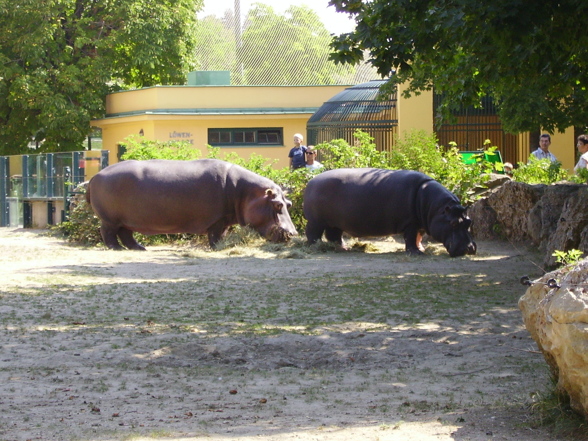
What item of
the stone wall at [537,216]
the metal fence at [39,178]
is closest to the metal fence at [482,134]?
the stone wall at [537,216]

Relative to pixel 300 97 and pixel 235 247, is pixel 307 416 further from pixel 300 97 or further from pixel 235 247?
pixel 300 97

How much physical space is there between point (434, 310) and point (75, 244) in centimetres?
1074

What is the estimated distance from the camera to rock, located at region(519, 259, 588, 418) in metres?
4.74

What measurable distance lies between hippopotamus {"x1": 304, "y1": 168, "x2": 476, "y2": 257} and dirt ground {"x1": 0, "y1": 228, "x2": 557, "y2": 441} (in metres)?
1.56

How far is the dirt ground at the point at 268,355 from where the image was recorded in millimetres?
5371

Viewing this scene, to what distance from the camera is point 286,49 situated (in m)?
79.6

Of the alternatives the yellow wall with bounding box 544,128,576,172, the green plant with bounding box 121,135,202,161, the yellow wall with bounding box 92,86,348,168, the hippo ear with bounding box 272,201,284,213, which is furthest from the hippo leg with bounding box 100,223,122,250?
the yellow wall with bounding box 92,86,348,168

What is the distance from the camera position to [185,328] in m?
8.31

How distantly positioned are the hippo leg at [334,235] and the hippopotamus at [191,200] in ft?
2.18

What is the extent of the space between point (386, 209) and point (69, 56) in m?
23.7

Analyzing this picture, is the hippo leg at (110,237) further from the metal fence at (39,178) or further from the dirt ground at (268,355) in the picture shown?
the dirt ground at (268,355)

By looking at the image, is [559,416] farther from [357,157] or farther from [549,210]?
[357,157]

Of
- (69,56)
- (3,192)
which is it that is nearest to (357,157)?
(3,192)

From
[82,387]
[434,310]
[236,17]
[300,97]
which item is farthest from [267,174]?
[236,17]
